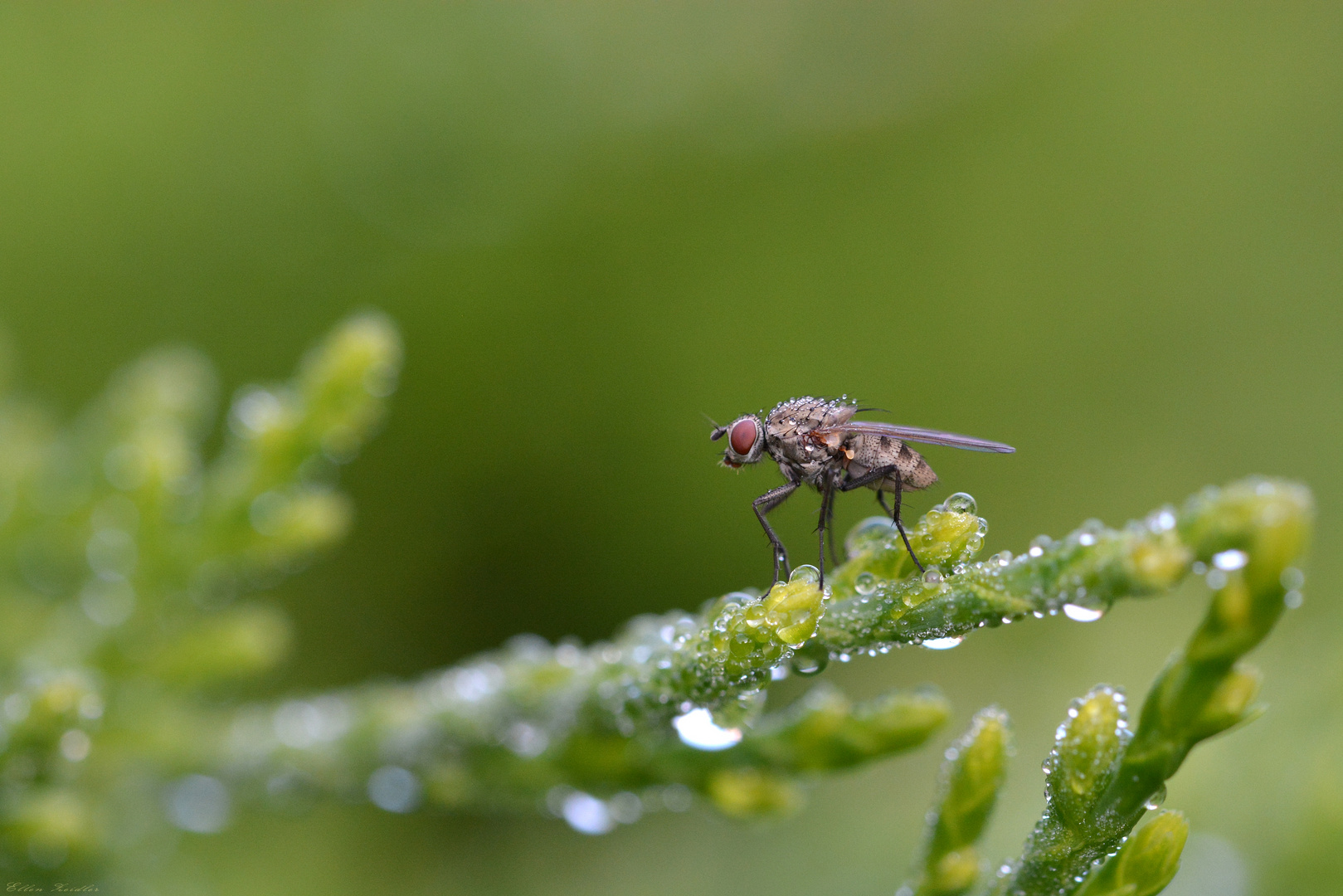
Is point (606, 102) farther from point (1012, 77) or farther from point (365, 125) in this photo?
point (1012, 77)

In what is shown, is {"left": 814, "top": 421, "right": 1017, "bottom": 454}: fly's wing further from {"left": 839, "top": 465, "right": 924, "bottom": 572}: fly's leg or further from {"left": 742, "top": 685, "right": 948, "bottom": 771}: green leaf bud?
{"left": 742, "top": 685, "right": 948, "bottom": 771}: green leaf bud

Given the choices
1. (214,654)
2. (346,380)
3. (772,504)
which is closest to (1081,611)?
(772,504)

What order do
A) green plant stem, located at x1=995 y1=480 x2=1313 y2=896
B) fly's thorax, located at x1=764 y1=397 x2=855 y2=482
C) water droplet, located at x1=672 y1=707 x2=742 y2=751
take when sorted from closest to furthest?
green plant stem, located at x1=995 y1=480 x2=1313 y2=896, water droplet, located at x1=672 y1=707 x2=742 y2=751, fly's thorax, located at x1=764 y1=397 x2=855 y2=482

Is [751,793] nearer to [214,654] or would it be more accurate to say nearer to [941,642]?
[941,642]

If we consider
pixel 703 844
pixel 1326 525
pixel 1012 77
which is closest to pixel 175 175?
pixel 703 844

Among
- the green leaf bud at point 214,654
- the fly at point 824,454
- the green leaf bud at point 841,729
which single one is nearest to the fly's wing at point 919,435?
the fly at point 824,454

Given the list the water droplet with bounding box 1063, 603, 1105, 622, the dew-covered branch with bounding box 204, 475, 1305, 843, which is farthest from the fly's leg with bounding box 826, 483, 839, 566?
the water droplet with bounding box 1063, 603, 1105, 622
